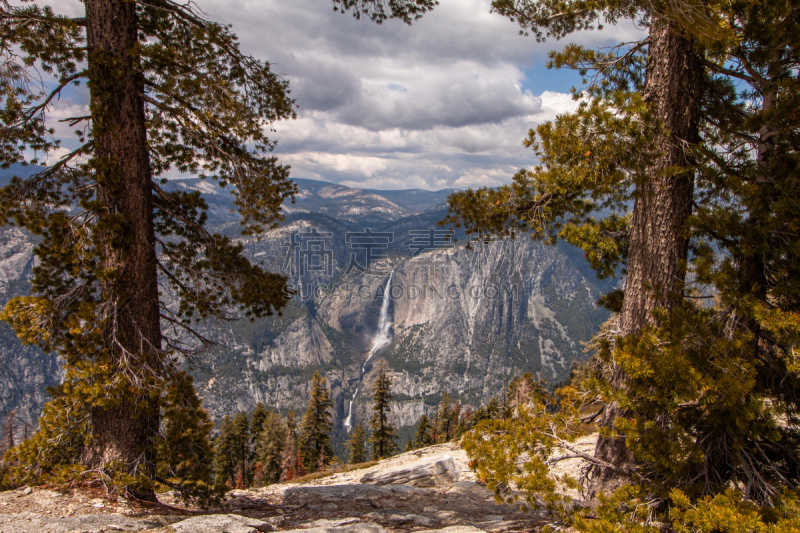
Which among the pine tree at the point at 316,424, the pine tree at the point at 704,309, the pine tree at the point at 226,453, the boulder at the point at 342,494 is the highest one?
the pine tree at the point at 704,309

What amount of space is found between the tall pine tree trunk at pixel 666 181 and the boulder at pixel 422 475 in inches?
314

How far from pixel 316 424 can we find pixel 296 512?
30.6m

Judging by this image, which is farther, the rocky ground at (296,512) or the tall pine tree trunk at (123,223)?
the tall pine tree trunk at (123,223)

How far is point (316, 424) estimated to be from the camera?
118ft

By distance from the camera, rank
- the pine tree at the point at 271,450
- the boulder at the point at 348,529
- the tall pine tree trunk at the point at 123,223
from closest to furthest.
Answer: the boulder at the point at 348,529 → the tall pine tree trunk at the point at 123,223 → the pine tree at the point at 271,450

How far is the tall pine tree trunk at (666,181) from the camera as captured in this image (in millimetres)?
5270

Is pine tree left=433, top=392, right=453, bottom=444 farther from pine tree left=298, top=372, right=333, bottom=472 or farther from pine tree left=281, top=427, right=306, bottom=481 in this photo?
pine tree left=298, top=372, right=333, bottom=472

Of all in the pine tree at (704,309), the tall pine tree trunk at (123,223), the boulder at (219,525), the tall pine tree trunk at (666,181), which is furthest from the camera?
the tall pine tree trunk at (123,223)

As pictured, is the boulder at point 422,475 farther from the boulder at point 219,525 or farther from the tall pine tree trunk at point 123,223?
the tall pine tree trunk at point 123,223

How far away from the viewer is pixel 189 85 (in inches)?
237

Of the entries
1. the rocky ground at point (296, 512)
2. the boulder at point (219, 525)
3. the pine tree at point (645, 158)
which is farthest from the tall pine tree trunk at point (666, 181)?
the boulder at point (219, 525)

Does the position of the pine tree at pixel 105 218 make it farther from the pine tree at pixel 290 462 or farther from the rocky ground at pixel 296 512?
the pine tree at pixel 290 462

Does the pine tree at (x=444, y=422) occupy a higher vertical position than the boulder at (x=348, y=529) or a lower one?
lower

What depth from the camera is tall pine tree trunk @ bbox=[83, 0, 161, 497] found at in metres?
5.89
